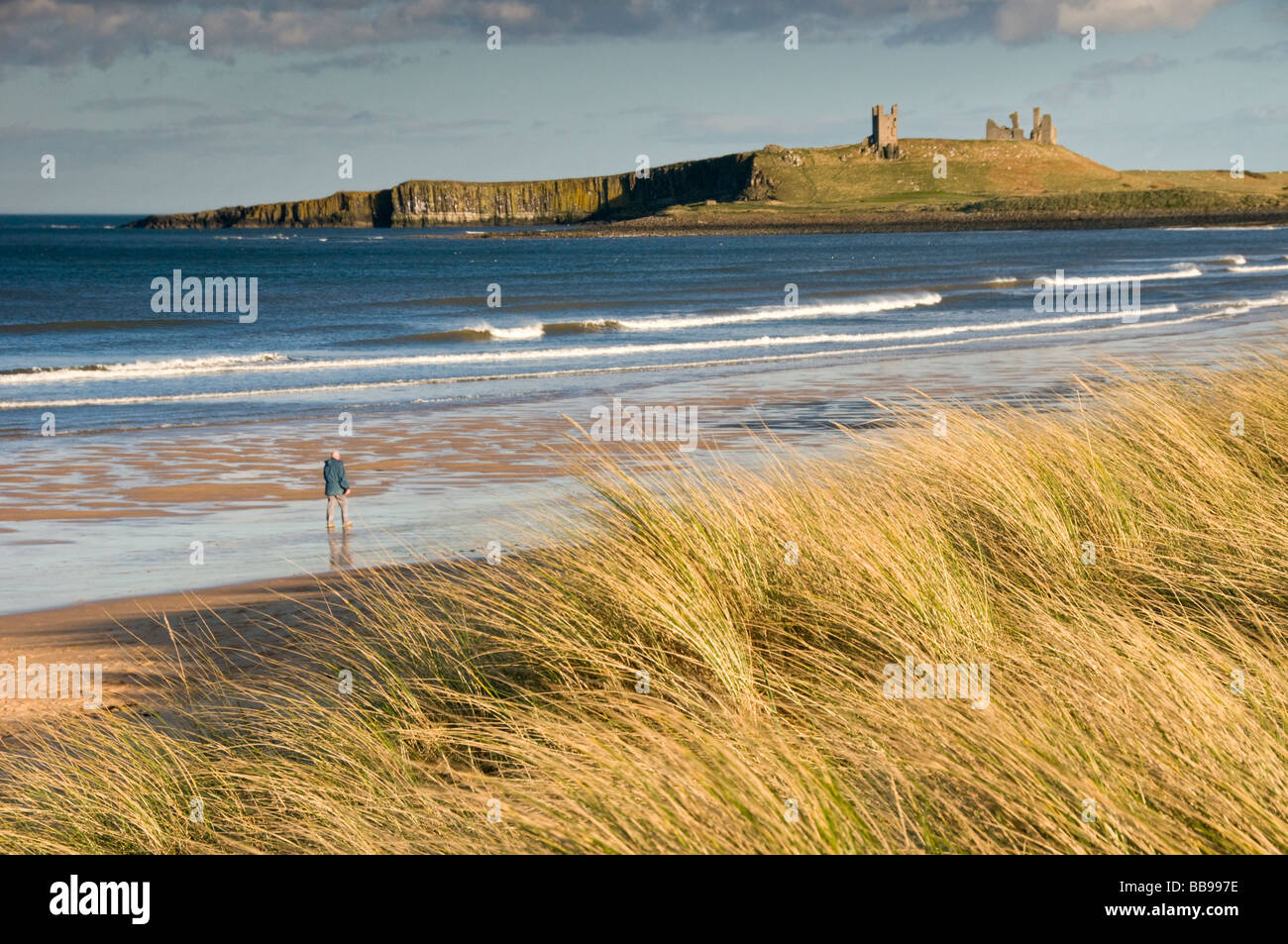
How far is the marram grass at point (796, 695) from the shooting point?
3.47 meters

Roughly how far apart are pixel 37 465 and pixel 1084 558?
14390 mm

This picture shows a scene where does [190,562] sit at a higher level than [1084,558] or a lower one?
lower

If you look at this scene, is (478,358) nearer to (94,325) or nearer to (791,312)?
(791,312)

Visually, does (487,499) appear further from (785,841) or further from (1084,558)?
(785,841)

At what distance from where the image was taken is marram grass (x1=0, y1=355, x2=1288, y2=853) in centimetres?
347

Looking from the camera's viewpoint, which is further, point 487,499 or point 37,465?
point 37,465

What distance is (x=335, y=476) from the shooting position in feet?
38.1

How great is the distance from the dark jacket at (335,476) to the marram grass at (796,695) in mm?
4459

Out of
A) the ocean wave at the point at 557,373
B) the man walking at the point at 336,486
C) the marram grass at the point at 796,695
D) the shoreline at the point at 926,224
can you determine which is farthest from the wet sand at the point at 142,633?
the shoreline at the point at 926,224

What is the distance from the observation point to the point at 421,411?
69.0ft

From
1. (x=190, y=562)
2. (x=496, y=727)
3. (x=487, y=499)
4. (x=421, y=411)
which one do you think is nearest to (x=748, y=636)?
(x=496, y=727)

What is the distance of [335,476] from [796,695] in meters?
7.98
